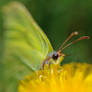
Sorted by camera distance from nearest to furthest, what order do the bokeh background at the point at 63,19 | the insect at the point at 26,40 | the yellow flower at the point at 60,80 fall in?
the yellow flower at the point at 60,80 < the insect at the point at 26,40 < the bokeh background at the point at 63,19

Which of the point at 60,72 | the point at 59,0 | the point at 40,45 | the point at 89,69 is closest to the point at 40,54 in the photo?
the point at 40,45

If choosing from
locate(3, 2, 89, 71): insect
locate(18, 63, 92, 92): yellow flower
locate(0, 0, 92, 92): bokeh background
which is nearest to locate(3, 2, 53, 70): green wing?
locate(3, 2, 89, 71): insect

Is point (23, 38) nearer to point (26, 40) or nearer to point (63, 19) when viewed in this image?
point (26, 40)

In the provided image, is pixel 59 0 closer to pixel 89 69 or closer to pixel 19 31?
pixel 19 31

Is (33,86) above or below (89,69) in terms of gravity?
above

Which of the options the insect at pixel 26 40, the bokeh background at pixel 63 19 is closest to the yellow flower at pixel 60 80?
the insect at pixel 26 40

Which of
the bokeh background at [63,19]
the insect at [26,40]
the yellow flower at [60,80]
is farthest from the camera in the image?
the bokeh background at [63,19]

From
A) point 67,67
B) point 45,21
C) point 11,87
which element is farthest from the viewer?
point 45,21

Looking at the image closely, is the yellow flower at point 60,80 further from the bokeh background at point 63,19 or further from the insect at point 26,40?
the bokeh background at point 63,19
